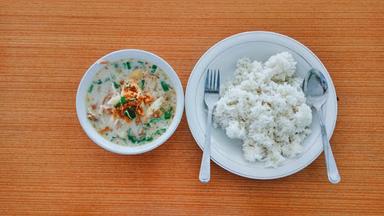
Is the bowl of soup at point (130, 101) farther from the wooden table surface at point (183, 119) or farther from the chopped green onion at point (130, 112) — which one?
the wooden table surface at point (183, 119)

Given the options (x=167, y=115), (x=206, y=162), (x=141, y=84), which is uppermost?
(x=141, y=84)

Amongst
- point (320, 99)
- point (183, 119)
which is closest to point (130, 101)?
point (183, 119)

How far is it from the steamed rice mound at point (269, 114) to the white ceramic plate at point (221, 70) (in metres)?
0.04

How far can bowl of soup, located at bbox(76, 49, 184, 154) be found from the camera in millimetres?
1758

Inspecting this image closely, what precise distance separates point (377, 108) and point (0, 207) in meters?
1.66

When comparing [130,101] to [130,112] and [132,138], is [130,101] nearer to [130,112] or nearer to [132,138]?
[130,112]

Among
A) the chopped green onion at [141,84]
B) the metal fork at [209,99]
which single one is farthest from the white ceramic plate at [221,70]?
the chopped green onion at [141,84]

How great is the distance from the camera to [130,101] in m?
1.74

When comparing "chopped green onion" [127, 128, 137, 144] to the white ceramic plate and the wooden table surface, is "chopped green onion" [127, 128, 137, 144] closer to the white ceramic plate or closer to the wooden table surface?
the wooden table surface

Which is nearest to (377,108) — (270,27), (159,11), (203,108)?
(270,27)

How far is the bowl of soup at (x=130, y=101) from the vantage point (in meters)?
1.76

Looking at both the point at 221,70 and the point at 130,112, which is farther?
the point at 221,70

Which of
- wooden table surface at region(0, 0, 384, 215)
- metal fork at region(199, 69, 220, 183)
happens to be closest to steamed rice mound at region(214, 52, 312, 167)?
metal fork at region(199, 69, 220, 183)

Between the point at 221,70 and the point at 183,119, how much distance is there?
261mm
